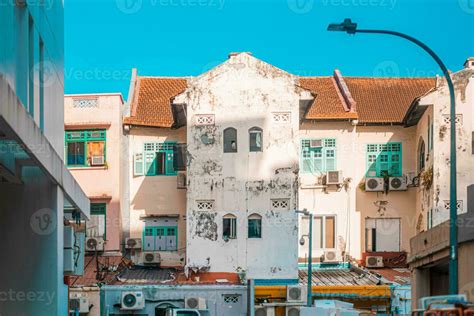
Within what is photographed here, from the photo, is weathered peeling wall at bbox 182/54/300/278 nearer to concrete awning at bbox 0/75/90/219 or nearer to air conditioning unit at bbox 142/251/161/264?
air conditioning unit at bbox 142/251/161/264

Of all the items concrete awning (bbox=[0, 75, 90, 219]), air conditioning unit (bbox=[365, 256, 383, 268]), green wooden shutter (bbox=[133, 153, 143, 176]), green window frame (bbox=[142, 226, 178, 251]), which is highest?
green wooden shutter (bbox=[133, 153, 143, 176])

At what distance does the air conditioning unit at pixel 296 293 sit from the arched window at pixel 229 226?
3.47 meters

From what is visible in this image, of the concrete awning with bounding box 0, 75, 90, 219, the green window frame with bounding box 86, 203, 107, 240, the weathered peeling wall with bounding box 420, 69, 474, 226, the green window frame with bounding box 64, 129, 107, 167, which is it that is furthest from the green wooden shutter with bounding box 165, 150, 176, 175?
the concrete awning with bounding box 0, 75, 90, 219

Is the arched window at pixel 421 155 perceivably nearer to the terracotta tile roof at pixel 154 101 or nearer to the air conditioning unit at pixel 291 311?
the air conditioning unit at pixel 291 311

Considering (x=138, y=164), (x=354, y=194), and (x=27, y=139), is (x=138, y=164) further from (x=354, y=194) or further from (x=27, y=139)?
(x=27, y=139)

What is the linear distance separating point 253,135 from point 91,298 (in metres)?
8.89

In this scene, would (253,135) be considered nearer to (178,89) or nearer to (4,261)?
(178,89)

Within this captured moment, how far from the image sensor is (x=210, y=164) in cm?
3309

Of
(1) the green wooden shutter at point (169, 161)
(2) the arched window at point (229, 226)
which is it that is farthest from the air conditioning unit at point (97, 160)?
(2) the arched window at point (229, 226)

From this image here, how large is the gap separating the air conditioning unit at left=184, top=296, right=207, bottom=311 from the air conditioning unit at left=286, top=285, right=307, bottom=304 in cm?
311

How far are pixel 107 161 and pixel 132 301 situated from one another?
6810 millimetres

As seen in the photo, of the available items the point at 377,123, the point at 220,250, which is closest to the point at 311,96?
the point at 377,123

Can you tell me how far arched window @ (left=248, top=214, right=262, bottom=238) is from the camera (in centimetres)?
3306

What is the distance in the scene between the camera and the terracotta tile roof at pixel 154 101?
3553 centimetres
